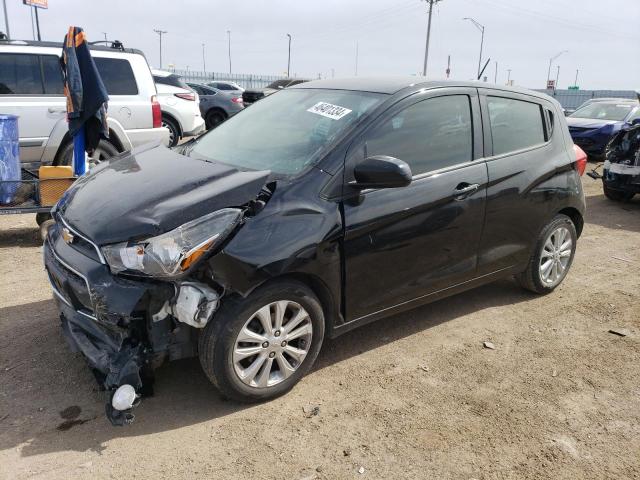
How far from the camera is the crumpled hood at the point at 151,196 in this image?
271 centimetres

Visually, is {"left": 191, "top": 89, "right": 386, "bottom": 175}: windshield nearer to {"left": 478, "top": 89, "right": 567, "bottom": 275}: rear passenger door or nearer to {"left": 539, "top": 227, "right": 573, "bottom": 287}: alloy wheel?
{"left": 478, "top": 89, "right": 567, "bottom": 275}: rear passenger door

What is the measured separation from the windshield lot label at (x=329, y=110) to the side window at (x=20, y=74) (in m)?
4.99

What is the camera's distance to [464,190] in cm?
364

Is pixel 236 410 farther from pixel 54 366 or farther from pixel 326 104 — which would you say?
pixel 326 104

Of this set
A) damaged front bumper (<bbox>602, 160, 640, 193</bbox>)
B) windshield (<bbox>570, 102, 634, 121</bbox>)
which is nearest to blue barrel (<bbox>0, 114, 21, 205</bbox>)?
damaged front bumper (<bbox>602, 160, 640, 193</bbox>)

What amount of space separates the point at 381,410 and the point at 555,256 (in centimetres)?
244

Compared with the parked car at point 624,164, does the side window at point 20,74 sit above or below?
above

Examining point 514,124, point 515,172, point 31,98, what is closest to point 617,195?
point 514,124

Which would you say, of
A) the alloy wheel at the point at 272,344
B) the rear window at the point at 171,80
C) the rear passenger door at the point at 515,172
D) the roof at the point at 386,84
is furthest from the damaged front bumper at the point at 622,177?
the rear window at the point at 171,80

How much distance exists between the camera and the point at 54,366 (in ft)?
11.0

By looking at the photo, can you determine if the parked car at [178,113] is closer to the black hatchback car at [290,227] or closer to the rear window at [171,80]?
the rear window at [171,80]

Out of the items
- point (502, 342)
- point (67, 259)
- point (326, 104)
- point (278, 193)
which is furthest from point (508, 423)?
point (67, 259)

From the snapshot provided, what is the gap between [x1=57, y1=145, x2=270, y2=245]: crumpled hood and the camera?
2.71m

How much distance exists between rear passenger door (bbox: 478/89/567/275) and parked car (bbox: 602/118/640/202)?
4.66 meters
